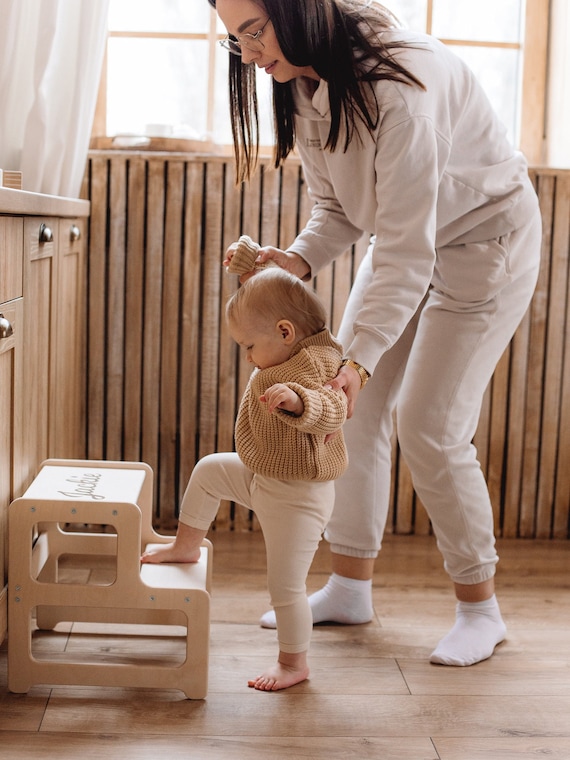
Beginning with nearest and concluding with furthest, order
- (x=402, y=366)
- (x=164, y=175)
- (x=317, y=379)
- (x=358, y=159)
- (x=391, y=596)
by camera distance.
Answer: (x=317, y=379) < (x=358, y=159) < (x=402, y=366) < (x=391, y=596) < (x=164, y=175)

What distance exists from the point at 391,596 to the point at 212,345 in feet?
2.65

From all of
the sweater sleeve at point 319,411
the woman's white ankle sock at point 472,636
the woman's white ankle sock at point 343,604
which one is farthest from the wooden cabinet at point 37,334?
the woman's white ankle sock at point 472,636

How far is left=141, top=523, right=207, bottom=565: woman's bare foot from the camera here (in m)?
1.68

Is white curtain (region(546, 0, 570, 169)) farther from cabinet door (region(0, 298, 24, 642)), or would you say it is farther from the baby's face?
cabinet door (region(0, 298, 24, 642))

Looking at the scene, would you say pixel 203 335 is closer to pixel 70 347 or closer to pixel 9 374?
pixel 70 347

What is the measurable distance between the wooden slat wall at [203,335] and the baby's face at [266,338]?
0.89 m

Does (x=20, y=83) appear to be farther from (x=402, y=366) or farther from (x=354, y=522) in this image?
(x=354, y=522)

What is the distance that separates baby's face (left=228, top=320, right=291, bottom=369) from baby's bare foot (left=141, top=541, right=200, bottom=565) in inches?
16.1

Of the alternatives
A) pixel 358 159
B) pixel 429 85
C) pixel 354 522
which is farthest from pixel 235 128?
pixel 354 522

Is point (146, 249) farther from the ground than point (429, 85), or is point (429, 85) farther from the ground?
point (429, 85)

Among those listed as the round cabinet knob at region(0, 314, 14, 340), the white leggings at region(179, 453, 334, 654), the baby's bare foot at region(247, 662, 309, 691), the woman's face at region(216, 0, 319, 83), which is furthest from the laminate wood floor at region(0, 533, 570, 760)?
the woman's face at region(216, 0, 319, 83)

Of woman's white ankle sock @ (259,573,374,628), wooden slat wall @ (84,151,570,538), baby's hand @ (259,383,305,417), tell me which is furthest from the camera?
wooden slat wall @ (84,151,570,538)

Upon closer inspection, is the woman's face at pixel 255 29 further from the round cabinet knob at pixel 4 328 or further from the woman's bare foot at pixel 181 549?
the woman's bare foot at pixel 181 549

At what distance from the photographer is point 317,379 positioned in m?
1.47
